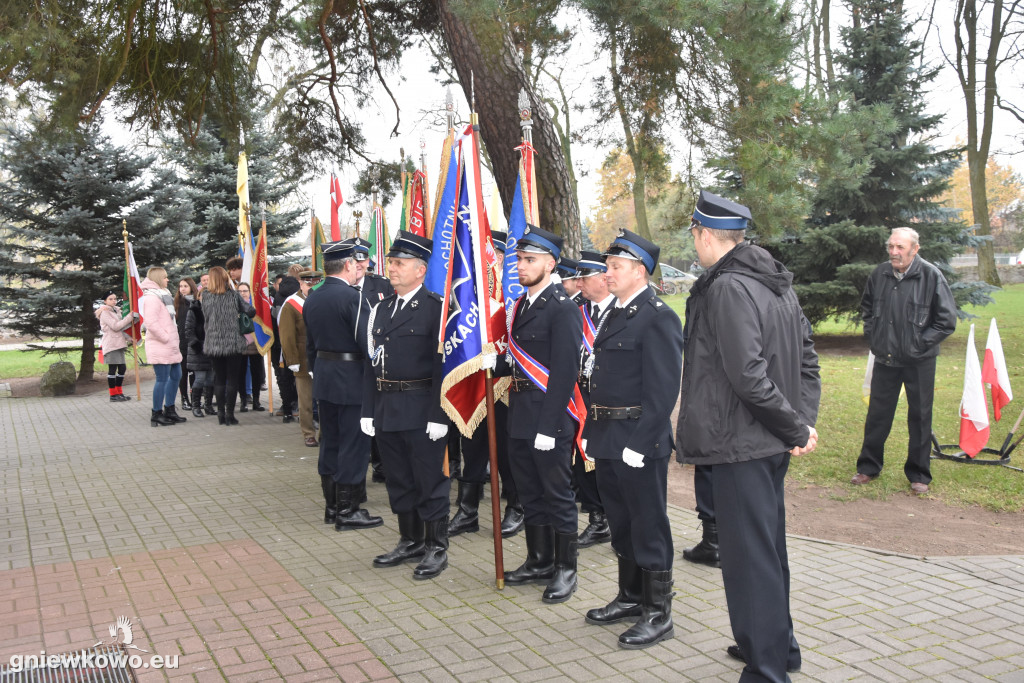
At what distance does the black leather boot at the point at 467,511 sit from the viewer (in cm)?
632

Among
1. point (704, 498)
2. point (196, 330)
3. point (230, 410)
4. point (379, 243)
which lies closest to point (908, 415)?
point (704, 498)

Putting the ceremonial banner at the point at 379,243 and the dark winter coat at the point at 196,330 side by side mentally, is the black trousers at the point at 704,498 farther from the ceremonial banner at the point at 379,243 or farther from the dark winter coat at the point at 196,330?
the dark winter coat at the point at 196,330

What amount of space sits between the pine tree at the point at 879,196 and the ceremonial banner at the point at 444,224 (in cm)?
1186

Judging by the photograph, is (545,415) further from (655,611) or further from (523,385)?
(655,611)

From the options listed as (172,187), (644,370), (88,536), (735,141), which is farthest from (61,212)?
(644,370)

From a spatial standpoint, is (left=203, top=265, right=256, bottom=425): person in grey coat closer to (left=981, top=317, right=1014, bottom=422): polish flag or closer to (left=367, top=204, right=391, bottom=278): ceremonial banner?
(left=367, top=204, right=391, bottom=278): ceremonial banner

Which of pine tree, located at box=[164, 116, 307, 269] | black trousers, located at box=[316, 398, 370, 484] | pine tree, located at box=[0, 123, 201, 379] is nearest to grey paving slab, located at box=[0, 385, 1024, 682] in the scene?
black trousers, located at box=[316, 398, 370, 484]

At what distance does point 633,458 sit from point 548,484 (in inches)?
41.1

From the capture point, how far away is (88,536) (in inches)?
251

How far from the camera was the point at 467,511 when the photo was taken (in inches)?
251

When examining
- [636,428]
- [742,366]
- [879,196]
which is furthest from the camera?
[879,196]

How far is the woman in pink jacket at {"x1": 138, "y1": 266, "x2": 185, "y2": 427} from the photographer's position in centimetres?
1143

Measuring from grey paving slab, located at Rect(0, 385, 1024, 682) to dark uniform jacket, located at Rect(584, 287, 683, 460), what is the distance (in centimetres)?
103

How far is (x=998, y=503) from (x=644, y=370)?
4193mm
